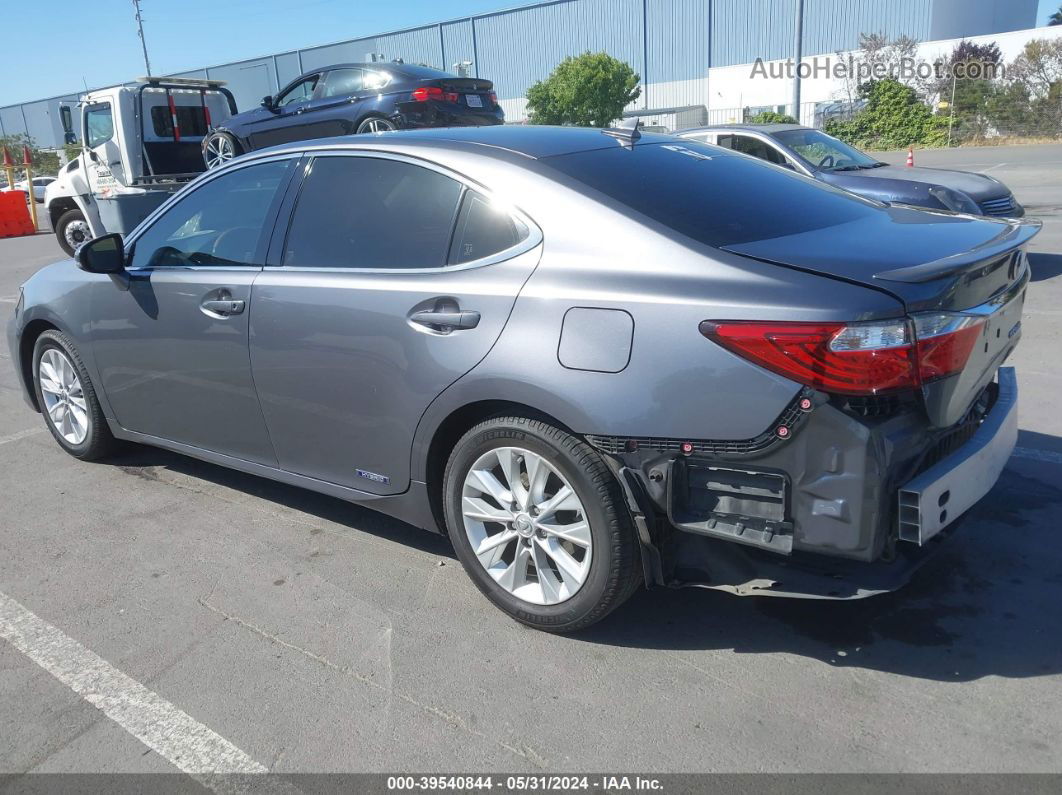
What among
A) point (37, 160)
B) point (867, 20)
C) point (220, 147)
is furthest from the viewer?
point (867, 20)

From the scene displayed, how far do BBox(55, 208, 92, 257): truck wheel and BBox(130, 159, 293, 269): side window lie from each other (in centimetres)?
1265

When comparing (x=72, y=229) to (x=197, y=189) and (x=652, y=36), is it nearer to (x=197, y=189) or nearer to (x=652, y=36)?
(x=197, y=189)

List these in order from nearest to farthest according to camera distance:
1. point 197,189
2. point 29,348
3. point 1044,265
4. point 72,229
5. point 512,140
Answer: point 512,140 < point 197,189 < point 29,348 < point 1044,265 < point 72,229

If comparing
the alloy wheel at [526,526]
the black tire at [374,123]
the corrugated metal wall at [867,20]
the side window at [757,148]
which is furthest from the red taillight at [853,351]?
the corrugated metal wall at [867,20]

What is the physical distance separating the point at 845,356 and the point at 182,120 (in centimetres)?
1463

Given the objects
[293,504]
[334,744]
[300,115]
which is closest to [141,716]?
[334,744]

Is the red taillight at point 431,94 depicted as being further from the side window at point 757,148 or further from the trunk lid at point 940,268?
the trunk lid at point 940,268

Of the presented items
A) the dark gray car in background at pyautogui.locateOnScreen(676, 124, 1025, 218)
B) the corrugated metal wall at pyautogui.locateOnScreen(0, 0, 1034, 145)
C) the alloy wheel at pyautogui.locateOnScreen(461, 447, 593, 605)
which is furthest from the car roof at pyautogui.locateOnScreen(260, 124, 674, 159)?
the corrugated metal wall at pyautogui.locateOnScreen(0, 0, 1034, 145)

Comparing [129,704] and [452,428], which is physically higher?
[452,428]

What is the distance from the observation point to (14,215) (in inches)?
880

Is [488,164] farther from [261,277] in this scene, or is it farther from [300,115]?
[300,115]

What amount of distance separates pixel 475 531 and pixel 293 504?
1.55 meters

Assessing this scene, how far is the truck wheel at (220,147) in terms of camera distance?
13.6 meters

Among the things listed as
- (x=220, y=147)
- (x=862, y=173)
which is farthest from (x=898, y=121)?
(x=220, y=147)
